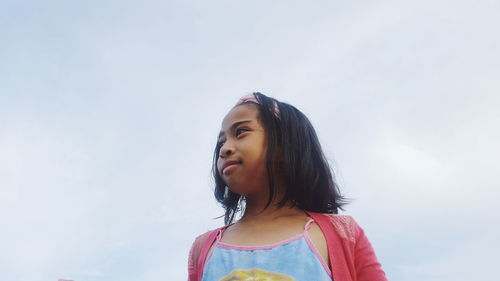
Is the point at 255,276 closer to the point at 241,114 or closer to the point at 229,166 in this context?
the point at 229,166

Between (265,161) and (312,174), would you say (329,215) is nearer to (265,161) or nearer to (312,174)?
(312,174)

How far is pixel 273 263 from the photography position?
2283 millimetres

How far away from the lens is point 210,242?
2666 mm

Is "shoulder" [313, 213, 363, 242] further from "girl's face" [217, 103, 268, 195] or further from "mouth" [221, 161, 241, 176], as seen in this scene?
"mouth" [221, 161, 241, 176]

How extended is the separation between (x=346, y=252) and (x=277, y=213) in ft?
1.39

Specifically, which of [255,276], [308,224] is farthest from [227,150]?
[255,276]

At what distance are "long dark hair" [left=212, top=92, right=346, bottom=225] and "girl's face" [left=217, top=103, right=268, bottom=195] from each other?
5cm

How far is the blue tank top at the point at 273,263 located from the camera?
2240 mm

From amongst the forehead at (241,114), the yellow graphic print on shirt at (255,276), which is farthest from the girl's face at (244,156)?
the yellow graphic print on shirt at (255,276)

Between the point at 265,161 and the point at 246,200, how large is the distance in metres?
0.31

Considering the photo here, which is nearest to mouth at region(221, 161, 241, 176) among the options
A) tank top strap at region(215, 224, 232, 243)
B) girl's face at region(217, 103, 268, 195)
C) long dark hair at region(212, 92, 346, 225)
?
girl's face at region(217, 103, 268, 195)

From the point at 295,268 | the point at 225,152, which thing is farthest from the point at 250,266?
the point at 225,152

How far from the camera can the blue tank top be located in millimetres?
2240

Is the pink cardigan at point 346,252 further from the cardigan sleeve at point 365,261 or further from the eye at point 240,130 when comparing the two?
the eye at point 240,130
